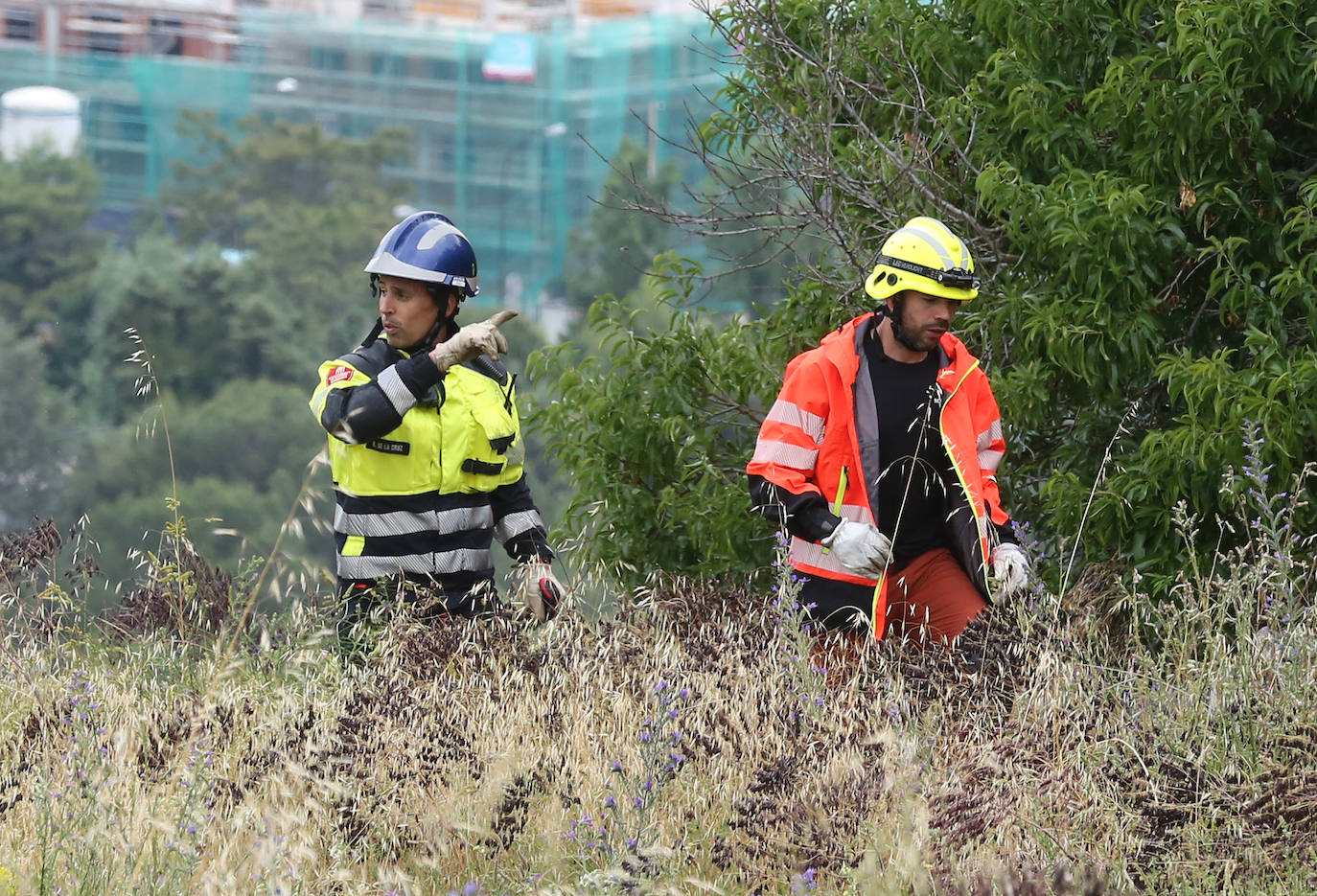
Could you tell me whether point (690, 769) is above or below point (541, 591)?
above

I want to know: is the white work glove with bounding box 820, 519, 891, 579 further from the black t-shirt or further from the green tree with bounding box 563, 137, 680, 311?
the green tree with bounding box 563, 137, 680, 311

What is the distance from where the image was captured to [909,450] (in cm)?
478

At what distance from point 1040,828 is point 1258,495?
961 millimetres

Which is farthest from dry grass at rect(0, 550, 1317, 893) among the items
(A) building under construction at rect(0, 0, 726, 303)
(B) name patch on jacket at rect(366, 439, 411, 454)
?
(A) building under construction at rect(0, 0, 726, 303)

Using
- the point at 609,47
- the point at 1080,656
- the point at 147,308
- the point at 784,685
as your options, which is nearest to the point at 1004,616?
the point at 1080,656

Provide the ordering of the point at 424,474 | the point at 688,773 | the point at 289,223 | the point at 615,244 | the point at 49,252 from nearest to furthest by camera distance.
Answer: the point at 688,773 < the point at 424,474 < the point at 615,244 < the point at 289,223 < the point at 49,252

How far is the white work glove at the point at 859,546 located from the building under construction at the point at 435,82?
4185 inches

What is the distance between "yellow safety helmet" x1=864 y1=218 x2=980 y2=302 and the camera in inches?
183

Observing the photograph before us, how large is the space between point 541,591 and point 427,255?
0.99 m

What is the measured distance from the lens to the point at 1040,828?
3186 mm

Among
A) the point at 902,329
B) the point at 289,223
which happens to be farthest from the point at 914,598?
the point at 289,223

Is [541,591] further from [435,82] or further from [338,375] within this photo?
[435,82]

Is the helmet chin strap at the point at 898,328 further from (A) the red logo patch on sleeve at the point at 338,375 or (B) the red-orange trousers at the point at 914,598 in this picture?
(A) the red logo patch on sleeve at the point at 338,375

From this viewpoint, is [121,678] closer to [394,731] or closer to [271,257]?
[394,731]
